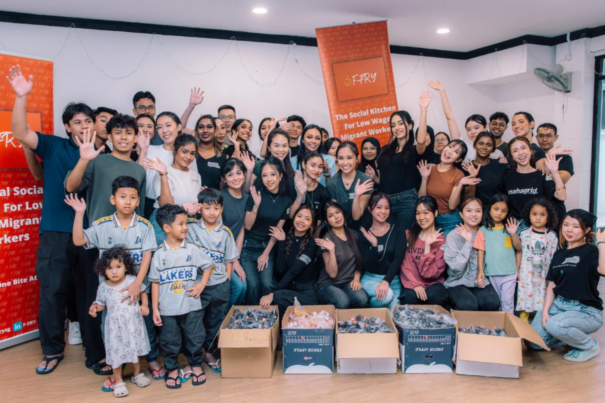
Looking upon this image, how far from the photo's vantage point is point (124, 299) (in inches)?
106

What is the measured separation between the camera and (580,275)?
10.2 ft

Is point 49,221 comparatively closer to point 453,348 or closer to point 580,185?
point 453,348

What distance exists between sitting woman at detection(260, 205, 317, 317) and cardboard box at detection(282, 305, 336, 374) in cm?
52

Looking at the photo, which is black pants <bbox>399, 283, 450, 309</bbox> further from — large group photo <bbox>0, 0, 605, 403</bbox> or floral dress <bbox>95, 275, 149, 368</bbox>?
floral dress <bbox>95, 275, 149, 368</bbox>

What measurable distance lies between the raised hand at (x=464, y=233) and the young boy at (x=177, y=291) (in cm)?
194

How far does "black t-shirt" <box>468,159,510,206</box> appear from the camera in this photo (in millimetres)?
3754

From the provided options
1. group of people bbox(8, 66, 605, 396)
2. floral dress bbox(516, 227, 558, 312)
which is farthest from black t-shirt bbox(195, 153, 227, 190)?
floral dress bbox(516, 227, 558, 312)

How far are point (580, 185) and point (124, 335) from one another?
6.54 meters

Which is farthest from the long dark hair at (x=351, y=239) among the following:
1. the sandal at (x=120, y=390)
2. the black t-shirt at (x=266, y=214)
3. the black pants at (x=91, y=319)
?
the sandal at (x=120, y=390)

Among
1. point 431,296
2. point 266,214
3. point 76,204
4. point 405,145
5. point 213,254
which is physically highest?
point 405,145

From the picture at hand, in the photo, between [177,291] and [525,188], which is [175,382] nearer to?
[177,291]

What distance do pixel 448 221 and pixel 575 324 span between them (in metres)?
1.16

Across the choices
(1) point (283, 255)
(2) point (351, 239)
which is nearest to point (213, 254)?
(1) point (283, 255)

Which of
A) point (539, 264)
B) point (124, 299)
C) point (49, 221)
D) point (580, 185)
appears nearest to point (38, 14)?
point (49, 221)
